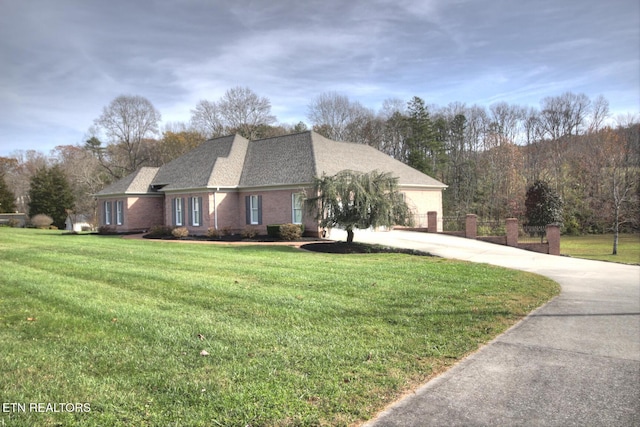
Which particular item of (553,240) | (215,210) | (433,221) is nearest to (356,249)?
(433,221)

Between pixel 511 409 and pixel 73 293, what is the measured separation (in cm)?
776

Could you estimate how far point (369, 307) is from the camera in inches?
308

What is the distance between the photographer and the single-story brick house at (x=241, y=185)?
27.1 m

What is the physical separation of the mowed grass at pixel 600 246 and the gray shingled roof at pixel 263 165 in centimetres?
1007

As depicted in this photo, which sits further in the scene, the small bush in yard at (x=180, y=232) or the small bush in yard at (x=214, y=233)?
the small bush in yard at (x=180, y=232)

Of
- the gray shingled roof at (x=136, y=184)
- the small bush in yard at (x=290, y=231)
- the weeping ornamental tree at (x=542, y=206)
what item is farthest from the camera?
the weeping ornamental tree at (x=542, y=206)

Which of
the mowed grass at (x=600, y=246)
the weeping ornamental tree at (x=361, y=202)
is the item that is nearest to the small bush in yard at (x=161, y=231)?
the weeping ornamental tree at (x=361, y=202)

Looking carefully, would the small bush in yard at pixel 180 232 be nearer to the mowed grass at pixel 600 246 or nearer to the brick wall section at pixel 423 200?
the brick wall section at pixel 423 200

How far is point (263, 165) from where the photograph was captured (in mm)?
29750

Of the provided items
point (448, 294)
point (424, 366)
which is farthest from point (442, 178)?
point (424, 366)

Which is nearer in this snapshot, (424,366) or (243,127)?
(424,366)

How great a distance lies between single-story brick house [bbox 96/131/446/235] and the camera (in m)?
27.1

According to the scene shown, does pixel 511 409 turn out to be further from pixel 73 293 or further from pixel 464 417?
pixel 73 293

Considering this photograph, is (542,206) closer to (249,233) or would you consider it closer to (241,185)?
(249,233)
